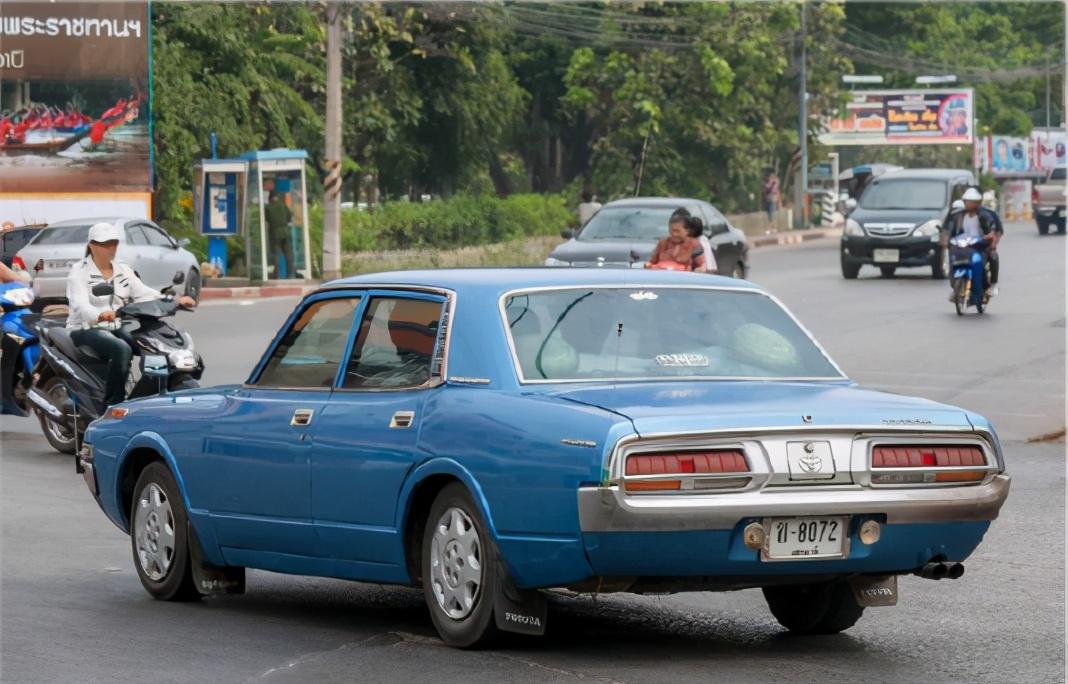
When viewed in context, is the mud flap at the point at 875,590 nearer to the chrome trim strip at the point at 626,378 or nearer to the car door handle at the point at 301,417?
the chrome trim strip at the point at 626,378

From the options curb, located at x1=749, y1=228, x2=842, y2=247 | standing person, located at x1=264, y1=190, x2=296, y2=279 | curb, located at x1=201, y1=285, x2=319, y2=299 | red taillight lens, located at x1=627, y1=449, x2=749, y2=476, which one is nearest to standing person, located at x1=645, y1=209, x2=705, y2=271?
red taillight lens, located at x1=627, y1=449, x2=749, y2=476

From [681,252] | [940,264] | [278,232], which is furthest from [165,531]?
[940,264]

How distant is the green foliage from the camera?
136 feet

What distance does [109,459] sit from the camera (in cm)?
917

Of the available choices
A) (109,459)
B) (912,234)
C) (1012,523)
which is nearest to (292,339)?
(109,459)

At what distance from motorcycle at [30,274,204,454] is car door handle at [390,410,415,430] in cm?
597

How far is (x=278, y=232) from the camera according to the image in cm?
3644

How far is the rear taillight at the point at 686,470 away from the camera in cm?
657

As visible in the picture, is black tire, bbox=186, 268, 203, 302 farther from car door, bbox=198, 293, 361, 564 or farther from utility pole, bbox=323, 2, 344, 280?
car door, bbox=198, 293, 361, 564

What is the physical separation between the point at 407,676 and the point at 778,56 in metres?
53.3

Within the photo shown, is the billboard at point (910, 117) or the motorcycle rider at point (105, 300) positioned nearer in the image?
the motorcycle rider at point (105, 300)

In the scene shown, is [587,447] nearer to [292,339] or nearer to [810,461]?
[810,461]

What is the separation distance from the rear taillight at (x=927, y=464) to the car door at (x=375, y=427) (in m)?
1.69

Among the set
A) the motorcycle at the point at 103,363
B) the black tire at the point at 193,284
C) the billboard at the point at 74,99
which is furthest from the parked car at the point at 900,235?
the motorcycle at the point at 103,363
